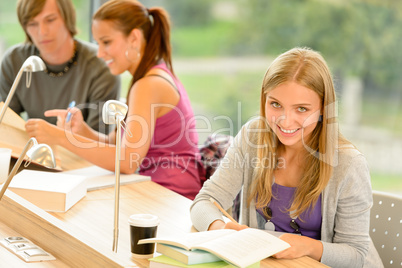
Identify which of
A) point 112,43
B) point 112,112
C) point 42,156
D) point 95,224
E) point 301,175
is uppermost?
point 112,43

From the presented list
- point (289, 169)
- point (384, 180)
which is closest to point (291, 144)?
point (289, 169)

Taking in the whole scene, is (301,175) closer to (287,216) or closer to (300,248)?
(287,216)

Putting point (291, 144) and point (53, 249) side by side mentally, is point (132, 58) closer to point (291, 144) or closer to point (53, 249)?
point (291, 144)

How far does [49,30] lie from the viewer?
2.72 meters

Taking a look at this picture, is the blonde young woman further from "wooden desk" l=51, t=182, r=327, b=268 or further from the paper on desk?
the paper on desk

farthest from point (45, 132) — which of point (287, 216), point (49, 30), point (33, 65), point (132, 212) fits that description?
point (287, 216)

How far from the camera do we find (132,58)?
235 centimetres

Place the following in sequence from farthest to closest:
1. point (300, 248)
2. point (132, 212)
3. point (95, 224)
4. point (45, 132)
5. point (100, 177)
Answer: point (45, 132) → point (100, 177) → point (132, 212) → point (95, 224) → point (300, 248)

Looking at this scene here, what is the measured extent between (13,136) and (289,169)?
3.66ft

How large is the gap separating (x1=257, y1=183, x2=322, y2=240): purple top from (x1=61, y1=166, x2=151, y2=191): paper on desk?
20.1 inches

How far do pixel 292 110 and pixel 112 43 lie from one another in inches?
38.7

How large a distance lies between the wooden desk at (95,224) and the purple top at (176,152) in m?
0.18

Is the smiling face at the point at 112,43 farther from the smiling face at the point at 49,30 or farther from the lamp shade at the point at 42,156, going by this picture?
the lamp shade at the point at 42,156

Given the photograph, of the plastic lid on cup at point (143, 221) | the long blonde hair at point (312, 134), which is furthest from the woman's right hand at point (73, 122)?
the plastic lid on cup at point (143, 221)
